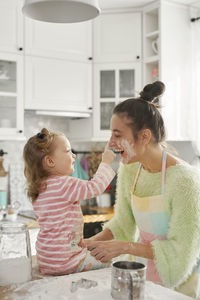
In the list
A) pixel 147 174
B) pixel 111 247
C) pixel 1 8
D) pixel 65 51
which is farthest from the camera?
pixel 65 51

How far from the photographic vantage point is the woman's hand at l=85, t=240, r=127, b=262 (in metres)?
1.34

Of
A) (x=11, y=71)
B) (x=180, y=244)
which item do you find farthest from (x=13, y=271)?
(x=11, y=71)

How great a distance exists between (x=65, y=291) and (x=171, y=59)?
2.58 m

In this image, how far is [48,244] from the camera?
1.40 meters

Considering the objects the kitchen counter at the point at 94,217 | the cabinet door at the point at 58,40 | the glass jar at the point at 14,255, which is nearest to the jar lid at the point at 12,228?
the glass jar at the point at 14,255

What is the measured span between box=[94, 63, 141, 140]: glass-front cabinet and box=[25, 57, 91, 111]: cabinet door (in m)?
0.08

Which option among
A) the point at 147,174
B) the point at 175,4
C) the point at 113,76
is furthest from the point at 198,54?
the point at 147,174

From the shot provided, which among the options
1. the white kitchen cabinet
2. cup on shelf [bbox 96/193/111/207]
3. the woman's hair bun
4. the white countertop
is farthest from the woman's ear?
cup on shelf [bbox 96/193/111/207]

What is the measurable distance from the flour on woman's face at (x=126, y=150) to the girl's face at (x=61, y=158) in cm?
20

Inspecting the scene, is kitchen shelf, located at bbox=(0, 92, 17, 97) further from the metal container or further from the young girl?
the metal container

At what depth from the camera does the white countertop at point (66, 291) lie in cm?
113

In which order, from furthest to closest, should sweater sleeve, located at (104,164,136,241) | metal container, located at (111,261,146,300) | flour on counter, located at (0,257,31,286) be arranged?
sweater sleeve, located at (104,164,136,241) < flour on counter, located at (0,257,31,286) < metal container, located at (111,261,146,300)

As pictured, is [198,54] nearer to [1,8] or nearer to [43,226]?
[1,8]

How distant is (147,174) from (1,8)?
205 cm
